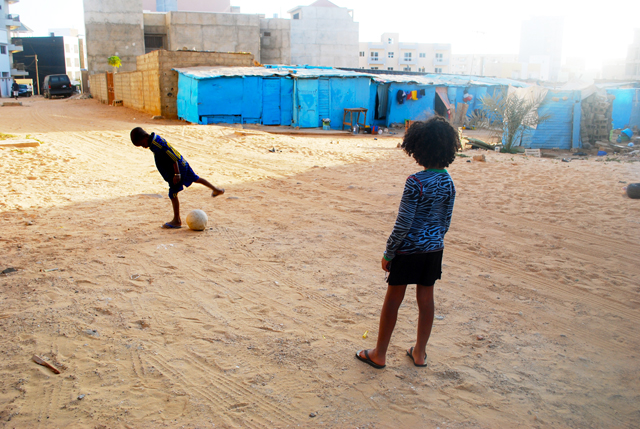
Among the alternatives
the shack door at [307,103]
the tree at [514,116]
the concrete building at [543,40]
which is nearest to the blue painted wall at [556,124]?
the tree at [514,116]

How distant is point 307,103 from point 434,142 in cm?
1773

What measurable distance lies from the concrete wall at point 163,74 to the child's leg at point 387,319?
20048mm

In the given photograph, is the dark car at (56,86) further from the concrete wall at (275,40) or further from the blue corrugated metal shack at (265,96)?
the blue corrugated metal shack at (265,96)

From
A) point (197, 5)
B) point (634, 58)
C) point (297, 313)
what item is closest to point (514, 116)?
point (297, 313)

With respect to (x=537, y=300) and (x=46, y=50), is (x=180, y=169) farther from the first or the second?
(x=46, y=50)

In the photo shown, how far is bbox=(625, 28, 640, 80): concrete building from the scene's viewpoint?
60906 millimetres

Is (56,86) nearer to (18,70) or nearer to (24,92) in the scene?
(24,92)

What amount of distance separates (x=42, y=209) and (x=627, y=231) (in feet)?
25.7

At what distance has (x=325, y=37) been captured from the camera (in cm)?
5209

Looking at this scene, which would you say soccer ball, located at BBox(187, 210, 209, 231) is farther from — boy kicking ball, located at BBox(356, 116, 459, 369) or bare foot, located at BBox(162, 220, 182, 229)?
boy kicking ball, located at BBox(356, 116, 459, 369)

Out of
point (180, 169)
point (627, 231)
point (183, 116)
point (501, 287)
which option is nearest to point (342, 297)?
point (501, 287)

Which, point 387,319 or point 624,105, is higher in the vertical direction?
point 624,105

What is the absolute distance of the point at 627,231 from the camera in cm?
587

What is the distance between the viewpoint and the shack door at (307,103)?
19.5m
